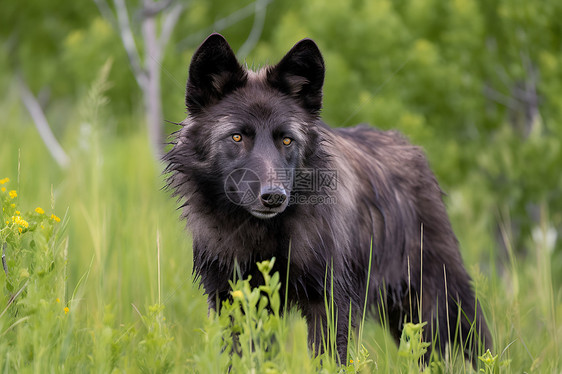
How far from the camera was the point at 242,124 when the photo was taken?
12.4 ft

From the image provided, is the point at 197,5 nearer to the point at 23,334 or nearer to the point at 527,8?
the point at 527,8

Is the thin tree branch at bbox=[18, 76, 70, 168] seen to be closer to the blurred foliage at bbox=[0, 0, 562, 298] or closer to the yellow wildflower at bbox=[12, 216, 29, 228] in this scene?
the blurred foliage at bbox=[0, 0, 562, 298]

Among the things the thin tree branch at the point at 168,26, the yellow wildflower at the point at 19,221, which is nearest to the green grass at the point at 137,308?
the yellow wildflower at the point at 19,221

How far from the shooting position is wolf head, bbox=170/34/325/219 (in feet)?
12.2

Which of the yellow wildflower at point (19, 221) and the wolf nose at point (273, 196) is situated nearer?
the yellow wildflower at point (19, 221)

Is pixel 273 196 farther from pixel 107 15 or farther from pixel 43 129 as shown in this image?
pixel 43 129

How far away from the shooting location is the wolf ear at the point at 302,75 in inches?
153

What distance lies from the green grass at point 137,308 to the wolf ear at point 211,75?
0.93 meters

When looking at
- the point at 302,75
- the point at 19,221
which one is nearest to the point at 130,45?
the point at 302,75

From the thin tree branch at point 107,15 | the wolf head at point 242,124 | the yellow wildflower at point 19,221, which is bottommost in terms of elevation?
the yellow wildflower at point 19,221

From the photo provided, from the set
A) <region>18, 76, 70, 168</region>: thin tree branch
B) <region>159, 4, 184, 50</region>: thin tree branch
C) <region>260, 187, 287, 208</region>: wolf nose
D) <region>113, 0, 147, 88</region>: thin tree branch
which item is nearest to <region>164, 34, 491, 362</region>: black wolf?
<region>260, 187, 287, 208</region>: wolf nose

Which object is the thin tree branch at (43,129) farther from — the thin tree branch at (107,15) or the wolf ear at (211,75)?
the wolf ear at (211,75)

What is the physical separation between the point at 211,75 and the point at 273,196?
104 centimetres

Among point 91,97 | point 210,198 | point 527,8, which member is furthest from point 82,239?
point 527,8
